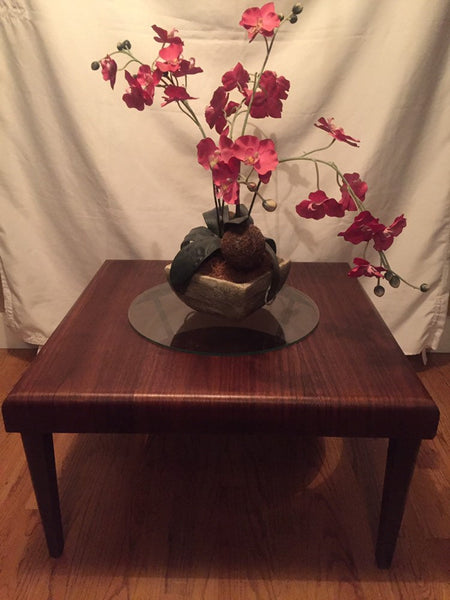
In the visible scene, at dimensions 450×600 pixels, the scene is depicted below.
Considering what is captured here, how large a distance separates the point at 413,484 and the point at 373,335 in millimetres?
399

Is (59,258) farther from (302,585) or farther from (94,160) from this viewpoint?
(302,585)

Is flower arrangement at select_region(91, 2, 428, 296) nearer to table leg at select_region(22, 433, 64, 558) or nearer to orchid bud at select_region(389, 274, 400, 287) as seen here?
orchid bud at select_region(389, 274, 400, 287)

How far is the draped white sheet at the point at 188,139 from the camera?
3.99 feet

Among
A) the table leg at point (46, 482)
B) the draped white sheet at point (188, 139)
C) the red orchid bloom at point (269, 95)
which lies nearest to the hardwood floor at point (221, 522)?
the table leg at point (46, 482)

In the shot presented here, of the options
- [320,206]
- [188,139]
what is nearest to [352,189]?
[320,206]

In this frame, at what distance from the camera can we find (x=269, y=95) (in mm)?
873

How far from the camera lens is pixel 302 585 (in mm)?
908

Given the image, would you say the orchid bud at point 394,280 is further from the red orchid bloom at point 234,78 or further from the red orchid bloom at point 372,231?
the red orchid bloom at point 234,78

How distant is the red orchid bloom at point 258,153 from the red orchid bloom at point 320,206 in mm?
99

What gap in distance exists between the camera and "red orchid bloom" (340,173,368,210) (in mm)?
873

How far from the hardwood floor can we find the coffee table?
0.06m

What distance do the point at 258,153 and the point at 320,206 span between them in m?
0.14

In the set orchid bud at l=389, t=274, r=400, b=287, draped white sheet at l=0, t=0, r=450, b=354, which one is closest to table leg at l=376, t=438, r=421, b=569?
orchid bud at l=389, t=274, r=400, b=287

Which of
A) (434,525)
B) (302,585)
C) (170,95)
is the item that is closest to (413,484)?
(434,525)
